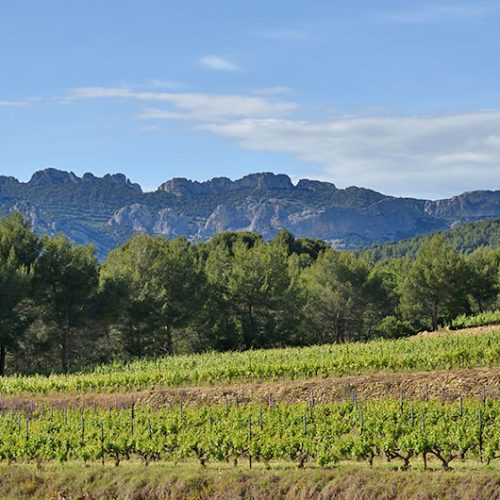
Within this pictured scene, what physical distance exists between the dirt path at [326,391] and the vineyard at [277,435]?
2053 millimetres

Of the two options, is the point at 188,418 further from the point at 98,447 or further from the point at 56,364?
the point at 56,364

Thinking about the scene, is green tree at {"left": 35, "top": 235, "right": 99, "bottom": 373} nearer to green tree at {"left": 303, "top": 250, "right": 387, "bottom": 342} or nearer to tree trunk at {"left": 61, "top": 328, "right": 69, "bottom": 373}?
tree trunk at {"left": 61, "top": 328, "right": 69, "bottom": 373}

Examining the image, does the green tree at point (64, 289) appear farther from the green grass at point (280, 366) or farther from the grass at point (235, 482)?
the grass at point (235, 482)

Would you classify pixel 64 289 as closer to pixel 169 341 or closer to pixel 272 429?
pixel 169 341

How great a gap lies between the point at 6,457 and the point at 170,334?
31790mm

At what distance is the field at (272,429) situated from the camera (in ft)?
80.0

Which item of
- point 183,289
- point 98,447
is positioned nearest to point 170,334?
point 183,289

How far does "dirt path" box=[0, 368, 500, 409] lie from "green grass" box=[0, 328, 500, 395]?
4.76ft

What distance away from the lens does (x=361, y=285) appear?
7238 centimetres

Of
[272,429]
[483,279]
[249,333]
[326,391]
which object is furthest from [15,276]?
[483,279]

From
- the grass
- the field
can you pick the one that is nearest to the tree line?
the field

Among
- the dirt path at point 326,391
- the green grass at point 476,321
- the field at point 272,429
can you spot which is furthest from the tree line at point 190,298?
the dirt path at point 326,391

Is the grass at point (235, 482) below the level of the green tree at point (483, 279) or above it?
below

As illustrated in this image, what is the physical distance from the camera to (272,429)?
1130 inches
